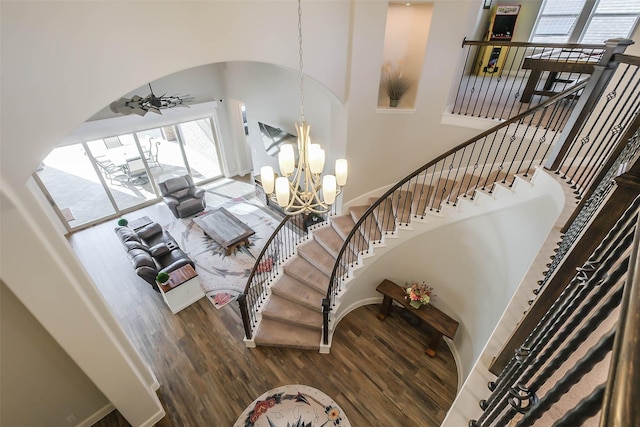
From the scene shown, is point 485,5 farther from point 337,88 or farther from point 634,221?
point 634,221

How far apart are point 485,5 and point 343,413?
26.5ft

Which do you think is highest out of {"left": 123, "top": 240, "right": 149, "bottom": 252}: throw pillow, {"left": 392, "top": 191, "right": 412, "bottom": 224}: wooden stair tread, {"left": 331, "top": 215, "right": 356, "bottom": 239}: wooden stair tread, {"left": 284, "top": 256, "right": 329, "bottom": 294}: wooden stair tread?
{"left": 392, "top": 191, "right": 412, "bottom": 224}: wooden stair tread

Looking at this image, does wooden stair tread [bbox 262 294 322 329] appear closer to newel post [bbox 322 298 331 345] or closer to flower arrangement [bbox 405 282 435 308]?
newel post [bbox 322 298 331 345]

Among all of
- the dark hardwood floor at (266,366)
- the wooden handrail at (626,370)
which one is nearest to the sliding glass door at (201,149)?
the dark hardwood floor at (266,366)

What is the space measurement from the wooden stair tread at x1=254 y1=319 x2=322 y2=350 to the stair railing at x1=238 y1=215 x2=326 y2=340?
160 mm

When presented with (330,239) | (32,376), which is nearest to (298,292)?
(330,239)

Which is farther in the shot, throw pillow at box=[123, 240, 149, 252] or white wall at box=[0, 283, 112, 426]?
throw pillow at box=[123, 240, 149, 252]

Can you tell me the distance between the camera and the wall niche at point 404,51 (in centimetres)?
490

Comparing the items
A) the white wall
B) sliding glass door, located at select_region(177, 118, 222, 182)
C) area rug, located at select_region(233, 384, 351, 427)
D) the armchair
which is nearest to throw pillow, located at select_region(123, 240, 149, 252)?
the armchair

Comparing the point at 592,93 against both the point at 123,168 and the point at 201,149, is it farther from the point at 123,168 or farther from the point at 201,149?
the point at 123,168

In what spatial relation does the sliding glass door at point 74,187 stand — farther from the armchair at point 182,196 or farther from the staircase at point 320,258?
the staircase at point 320,258

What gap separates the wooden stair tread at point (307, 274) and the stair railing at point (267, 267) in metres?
0.22

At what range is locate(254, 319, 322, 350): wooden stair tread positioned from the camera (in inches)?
179

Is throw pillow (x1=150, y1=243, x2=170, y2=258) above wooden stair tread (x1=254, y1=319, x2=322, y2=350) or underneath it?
above
